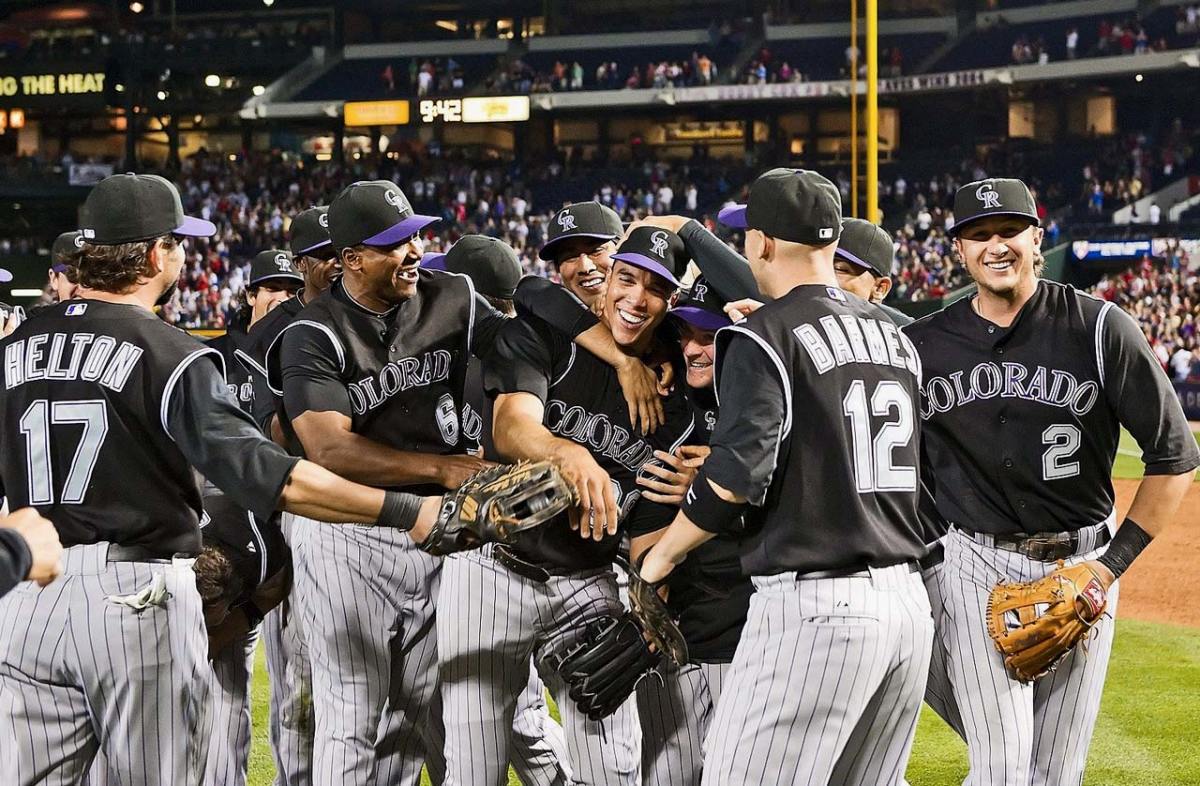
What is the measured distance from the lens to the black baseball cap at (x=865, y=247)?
424 cm

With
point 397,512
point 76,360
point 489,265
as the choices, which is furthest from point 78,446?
point 489,265

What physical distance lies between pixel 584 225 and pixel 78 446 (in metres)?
1.74

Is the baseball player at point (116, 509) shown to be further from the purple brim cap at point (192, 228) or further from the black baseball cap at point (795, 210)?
the black baseball cap at point (795, 210)

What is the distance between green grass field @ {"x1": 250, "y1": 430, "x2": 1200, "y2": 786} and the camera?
510 centimetres

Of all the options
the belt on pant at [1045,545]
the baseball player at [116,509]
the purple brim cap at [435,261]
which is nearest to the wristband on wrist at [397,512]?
the baseball player at [116,509]

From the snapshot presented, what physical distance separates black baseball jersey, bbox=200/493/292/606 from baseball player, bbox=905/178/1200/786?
2.15 meters

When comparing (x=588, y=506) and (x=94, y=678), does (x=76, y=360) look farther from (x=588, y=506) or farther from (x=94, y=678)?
(x=588, y=506)

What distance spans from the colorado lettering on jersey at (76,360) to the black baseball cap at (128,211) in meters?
0.27

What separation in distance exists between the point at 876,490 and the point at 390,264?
Result: 1.71 meters

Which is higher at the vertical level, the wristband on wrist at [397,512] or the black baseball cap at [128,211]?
the black baseball cap at [128,211]

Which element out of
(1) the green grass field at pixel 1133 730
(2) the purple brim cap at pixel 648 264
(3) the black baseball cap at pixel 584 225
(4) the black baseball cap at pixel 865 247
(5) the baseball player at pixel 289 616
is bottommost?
(1) the green grass field at pixel 1133 730

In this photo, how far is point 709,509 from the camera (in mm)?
2902

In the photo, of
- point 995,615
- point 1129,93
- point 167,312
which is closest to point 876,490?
point 995,615

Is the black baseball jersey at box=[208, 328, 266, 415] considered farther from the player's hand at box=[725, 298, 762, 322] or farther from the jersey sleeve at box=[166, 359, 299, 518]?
the player's hand at box=[725, 298, 762, 322]
